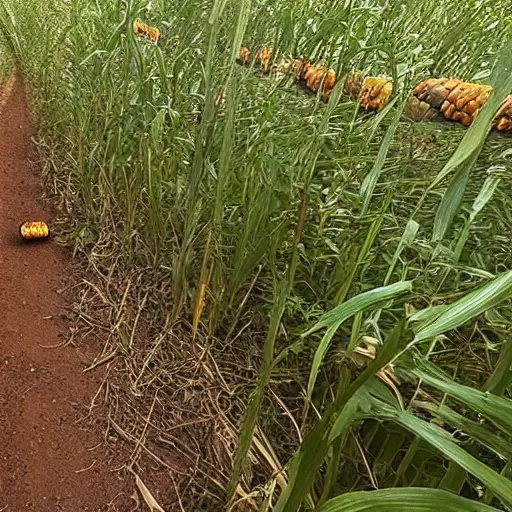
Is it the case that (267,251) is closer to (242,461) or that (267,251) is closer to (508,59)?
(242,461)

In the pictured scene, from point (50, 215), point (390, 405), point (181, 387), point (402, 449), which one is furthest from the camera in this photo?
point (50, 215)

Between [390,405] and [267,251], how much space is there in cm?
40

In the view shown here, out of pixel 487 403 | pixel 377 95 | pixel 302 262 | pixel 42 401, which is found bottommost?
pixel 42 401

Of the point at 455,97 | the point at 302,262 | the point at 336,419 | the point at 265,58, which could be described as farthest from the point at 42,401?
the point at 455,97

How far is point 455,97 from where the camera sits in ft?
3.16

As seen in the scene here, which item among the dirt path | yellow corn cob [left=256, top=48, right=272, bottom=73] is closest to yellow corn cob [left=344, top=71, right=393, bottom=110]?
yellow corn cob [left=256, top=48, right=272, bottom=73]

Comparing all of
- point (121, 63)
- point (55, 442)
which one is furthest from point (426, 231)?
point (121, 63)

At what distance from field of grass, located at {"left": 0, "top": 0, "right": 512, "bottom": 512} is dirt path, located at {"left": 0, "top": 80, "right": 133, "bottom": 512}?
0.18 feet

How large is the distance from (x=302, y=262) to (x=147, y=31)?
77 centimetres

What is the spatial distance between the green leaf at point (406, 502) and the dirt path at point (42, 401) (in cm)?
42

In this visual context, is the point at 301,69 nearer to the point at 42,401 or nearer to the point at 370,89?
the point at 370,89

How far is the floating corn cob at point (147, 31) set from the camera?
1341mm

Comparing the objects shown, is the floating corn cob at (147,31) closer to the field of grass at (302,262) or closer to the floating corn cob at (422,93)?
the field of grass at (302,262)

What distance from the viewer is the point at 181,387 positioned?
96cm
